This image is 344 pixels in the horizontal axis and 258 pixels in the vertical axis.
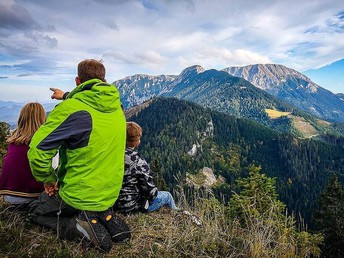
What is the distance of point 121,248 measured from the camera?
3.94 metres

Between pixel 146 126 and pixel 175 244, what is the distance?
189047mm

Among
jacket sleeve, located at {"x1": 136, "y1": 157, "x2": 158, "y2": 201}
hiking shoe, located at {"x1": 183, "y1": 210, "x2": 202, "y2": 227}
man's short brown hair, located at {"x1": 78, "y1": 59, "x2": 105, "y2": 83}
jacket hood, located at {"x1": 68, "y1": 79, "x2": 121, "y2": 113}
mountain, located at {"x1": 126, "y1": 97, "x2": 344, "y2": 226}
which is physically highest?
man's short brown hair, located at {"x1": 78, "y1": 59, "x2": 105, "y2": 83}

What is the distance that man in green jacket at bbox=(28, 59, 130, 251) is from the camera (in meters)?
3.50

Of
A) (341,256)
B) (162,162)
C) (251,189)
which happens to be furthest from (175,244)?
(162,162)

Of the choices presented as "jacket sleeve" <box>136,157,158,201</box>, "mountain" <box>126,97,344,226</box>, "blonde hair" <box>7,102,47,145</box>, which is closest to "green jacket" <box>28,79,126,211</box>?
"blonde hair" <box>7,102,47,145</box>

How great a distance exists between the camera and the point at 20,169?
176 inches

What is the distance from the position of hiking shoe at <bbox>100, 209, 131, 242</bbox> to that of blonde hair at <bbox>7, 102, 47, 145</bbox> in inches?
75.0

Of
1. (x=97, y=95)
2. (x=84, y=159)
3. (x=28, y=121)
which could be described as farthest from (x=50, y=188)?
(x=97, y=95)

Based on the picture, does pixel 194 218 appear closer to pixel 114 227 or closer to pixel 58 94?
pixel 114 227

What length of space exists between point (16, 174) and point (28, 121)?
91cm

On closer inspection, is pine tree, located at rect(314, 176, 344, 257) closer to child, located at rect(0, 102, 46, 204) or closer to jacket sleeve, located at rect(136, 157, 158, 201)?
jacket sleeve, located at rect(136, 157, 158, 201)

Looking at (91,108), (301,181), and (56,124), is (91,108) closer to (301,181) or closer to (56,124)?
(56,124)

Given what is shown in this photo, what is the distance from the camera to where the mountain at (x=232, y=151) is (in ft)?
473

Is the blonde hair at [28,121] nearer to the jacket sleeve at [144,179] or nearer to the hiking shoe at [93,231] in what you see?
the hiking shoe at [93,231]
